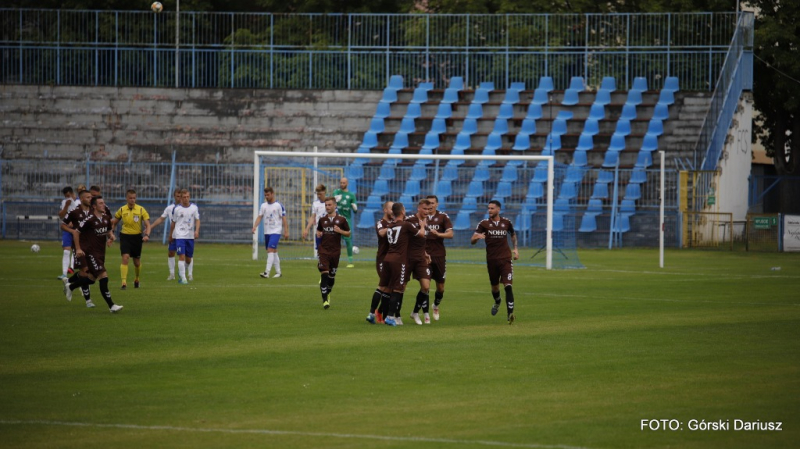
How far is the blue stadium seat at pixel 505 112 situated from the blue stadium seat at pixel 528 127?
0.79 m

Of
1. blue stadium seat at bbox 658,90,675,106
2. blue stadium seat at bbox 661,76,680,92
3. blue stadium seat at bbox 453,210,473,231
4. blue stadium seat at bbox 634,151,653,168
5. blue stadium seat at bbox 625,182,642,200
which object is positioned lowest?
blue stadium seat at bbox 453,210,473,231

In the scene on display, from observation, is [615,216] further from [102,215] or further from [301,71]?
[102,215]

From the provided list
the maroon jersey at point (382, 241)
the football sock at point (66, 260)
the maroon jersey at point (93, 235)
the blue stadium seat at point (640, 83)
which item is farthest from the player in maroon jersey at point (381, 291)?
the blue stadium seat at point (640, 83)

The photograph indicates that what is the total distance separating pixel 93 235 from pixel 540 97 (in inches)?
1024

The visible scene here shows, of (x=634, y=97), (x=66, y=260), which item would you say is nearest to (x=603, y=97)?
(x=634, y=97)

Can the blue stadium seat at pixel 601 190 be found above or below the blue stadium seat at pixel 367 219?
above

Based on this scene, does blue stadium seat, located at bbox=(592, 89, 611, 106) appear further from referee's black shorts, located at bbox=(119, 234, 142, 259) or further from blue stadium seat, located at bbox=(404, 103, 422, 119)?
referee's black shorts, located at bbox=(119, 234, 142, 259)

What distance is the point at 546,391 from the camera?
11414 millimetres

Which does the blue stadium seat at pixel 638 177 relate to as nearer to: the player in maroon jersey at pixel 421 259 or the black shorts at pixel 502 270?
the black shorts at pixel 502 270

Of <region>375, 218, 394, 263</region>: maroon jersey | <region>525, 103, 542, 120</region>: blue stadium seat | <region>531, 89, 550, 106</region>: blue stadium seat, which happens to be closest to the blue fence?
<region>531, 89, 550, 106</region>: blue stadium seat

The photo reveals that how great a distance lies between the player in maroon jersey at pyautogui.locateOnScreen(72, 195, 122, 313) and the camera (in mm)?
17953

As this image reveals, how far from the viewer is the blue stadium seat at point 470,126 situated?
134 feet

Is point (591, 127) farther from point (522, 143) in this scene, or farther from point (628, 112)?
point (522, 143)

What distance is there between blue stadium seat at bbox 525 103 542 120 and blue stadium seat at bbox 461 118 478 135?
200 cm
